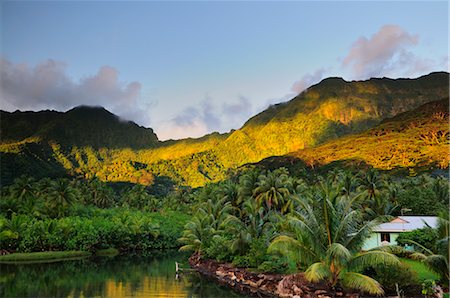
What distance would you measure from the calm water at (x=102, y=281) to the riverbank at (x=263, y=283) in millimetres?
1333

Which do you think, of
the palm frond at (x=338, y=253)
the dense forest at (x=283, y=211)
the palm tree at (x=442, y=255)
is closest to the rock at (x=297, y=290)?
the dense forest at (x=283, y=211)

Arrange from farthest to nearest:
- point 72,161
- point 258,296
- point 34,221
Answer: point 72,161, point 34,221, point 258,296

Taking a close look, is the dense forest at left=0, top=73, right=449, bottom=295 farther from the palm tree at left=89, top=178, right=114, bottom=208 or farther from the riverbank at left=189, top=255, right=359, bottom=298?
the riverbank at left=189, top=255, right=359, bottom=298

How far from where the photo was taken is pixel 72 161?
170000 mm

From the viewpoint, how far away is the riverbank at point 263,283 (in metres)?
21.1

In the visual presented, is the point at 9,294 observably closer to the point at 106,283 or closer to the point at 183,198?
the point at 106,283

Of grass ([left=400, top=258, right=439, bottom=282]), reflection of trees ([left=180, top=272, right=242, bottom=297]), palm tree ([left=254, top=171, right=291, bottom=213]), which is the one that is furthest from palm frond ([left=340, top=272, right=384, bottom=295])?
palm tree ([left=254, top=171, right=291, bottom=213])

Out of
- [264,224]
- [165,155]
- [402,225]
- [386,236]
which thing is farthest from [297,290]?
[165,155]

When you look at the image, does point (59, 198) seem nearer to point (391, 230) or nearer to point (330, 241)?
point (391, 230)

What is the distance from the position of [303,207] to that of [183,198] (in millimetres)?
65395

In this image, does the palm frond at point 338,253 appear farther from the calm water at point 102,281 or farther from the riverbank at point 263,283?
the calm water at point 102,281

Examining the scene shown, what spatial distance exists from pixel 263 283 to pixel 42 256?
26.4m

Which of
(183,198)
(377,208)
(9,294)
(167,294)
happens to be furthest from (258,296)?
(183,198)

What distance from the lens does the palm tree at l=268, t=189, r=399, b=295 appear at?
64.0 feet
